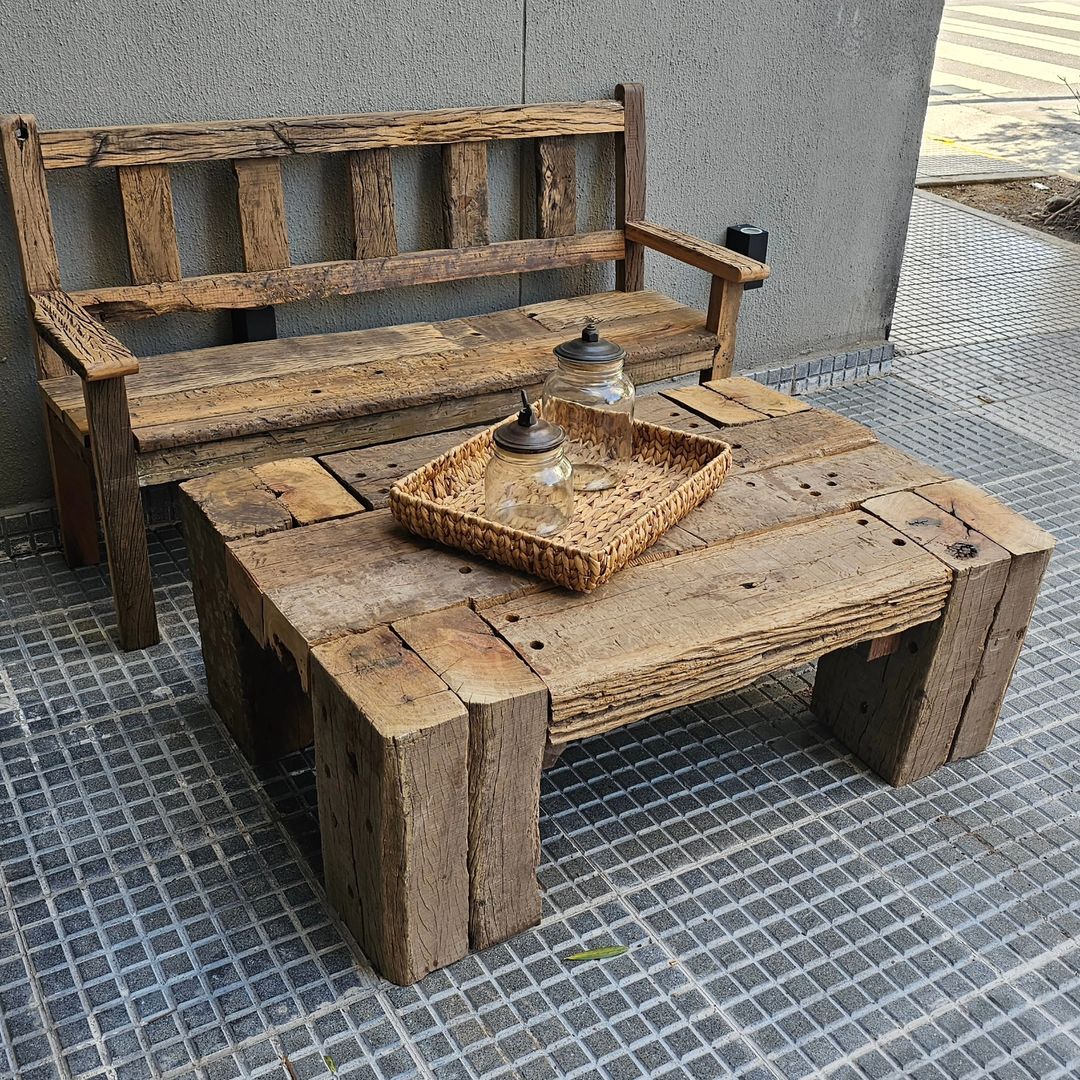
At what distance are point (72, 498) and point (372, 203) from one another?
1038mm

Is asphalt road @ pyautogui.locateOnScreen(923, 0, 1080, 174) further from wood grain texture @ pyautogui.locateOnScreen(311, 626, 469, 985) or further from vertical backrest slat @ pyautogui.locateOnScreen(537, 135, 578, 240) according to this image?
wood grain texture @ pyautogui.locateOnScreen(311, 626, 469, 985)

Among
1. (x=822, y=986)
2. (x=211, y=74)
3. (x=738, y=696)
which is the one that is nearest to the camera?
(x=822, y=986)

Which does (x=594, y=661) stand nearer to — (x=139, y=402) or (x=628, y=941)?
(x=628, y=941)

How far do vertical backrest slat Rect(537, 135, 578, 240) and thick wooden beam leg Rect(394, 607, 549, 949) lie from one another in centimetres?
181

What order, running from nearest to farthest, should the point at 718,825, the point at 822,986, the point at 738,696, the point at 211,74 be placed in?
the point at 822,986, the point at 718,825, the point at 738,696, the point at 211,74

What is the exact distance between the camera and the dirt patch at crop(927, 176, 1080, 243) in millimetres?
6125

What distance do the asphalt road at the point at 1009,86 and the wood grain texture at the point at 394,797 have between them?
6532 mm

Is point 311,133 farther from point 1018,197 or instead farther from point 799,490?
point 1018,197

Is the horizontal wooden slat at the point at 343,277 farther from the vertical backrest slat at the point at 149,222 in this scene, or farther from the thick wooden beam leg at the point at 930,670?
the thick wooden beam leg at the point at 930,670

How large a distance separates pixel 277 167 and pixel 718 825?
1853 mm

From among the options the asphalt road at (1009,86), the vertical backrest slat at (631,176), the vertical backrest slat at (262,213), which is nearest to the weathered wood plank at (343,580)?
the vertical backrest slat at (262,213)

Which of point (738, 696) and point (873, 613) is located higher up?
point (873, 613)

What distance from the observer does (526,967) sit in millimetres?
1960

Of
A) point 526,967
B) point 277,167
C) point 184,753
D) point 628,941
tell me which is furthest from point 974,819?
point 277,167
